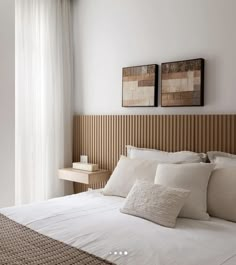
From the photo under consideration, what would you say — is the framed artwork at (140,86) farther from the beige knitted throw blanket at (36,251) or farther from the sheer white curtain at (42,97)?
the beige knitted throw blanket at (36,251)

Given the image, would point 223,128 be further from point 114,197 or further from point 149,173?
point 114,197

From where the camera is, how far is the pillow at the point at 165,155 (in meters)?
2.74

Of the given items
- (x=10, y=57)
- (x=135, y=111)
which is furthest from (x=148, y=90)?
(x=10, y=57)

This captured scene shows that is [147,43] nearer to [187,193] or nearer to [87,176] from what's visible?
[87,176]

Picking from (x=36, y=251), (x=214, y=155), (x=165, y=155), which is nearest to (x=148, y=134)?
(x=165, y=155)

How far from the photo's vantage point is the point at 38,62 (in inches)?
146

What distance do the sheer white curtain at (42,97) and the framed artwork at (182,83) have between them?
4.43ft

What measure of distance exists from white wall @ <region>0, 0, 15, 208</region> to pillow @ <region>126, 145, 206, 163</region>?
119 cm

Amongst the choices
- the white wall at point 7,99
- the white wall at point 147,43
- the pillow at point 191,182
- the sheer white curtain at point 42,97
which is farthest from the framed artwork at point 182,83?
the white wall at point 7,99

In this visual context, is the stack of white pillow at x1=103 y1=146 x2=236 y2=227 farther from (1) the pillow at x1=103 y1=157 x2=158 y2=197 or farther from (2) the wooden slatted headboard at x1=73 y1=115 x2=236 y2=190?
(2) the wooden slatted headboard at x1=73 y1=115 x2=236 y2=190

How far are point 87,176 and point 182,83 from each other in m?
1.36

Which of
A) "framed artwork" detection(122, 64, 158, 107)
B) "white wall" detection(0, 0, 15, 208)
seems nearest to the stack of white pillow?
"framed artwork" detection(122, 64, 158, 107)

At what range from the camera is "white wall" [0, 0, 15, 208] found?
3.18 meters

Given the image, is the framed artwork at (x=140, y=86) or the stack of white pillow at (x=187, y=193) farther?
the framed artwork at (x=140, y=86)
